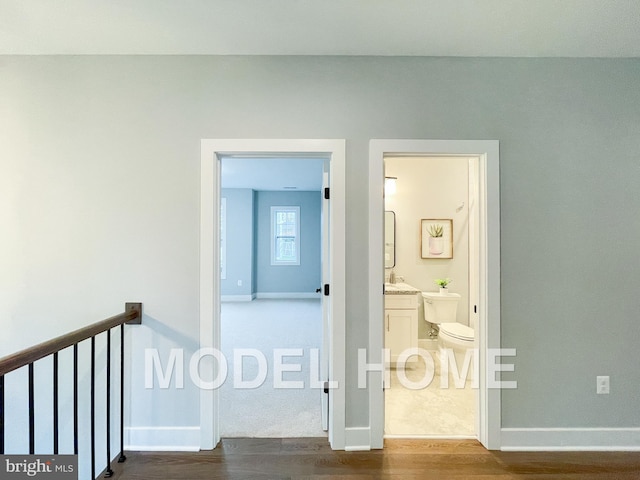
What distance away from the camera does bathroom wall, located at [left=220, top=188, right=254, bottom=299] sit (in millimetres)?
7480

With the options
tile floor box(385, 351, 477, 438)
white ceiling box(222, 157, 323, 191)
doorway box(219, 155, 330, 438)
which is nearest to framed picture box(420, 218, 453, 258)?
tile floor box(385, 351, 477, 438)

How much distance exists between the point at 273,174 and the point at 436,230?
341 cm

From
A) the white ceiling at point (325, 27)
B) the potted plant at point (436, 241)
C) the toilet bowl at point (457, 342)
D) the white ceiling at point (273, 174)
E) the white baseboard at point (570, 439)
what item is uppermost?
the white ceiling at point (273, 174)

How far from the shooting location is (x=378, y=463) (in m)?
1.90

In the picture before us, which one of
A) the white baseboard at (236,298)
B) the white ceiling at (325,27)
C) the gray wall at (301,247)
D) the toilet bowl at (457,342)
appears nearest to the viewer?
the white ceiling at (325,27)

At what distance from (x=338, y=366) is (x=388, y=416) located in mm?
818

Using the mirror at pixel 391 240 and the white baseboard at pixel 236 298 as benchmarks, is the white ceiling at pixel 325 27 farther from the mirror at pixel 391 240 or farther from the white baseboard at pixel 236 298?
the white baseboard at pixel 236 298

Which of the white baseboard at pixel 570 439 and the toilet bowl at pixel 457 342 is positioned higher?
the toilet bowl at pixel 457 342

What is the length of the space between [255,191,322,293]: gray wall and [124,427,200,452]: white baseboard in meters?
5.86

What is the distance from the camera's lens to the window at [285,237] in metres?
7.93

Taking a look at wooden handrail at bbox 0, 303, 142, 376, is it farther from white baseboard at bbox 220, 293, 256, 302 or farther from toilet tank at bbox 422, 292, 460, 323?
white baseboard at bbox 220, 293, 256, 302

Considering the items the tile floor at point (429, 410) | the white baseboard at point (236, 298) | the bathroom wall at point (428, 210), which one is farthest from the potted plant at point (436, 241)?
the white baseboard at point (236, 298)

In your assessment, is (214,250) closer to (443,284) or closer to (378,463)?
(378,463)

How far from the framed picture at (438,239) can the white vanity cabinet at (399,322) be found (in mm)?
893
